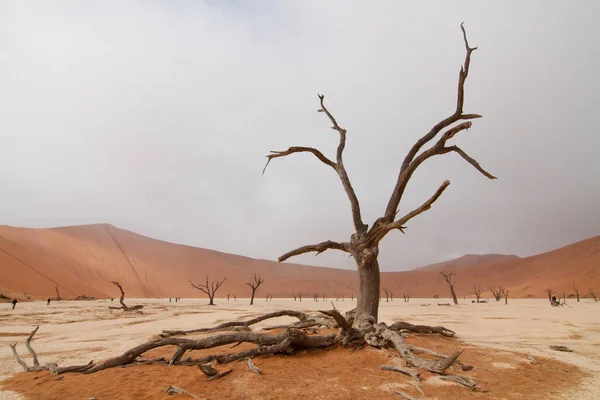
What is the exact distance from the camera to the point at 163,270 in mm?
87375

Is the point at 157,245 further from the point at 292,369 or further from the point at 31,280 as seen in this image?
the point at 292,369

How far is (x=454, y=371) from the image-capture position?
16.0 feet

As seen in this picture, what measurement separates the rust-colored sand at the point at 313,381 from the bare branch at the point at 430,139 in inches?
129

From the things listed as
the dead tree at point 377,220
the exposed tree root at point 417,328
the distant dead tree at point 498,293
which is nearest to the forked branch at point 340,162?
the dead tree at point 377,220

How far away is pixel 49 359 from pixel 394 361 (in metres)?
7.59

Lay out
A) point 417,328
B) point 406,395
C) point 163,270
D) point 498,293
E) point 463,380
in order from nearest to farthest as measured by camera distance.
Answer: point 406,395 → point 463,380 → point 417,328 → point 498,293 → point 163,270

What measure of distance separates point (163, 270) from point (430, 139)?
A: 91.7 meters

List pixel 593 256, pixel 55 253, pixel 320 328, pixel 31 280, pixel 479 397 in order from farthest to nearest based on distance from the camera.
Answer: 1. pixel 593 256
2. pixel 55 253
3. pixel 31 280
4. pixel 320 328
5. pixel 479 397

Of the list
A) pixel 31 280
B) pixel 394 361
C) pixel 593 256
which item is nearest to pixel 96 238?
pixel 31 280

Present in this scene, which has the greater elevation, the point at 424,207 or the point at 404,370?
the point at 424,207

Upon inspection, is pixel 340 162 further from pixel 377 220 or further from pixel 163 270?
pixel 163 270

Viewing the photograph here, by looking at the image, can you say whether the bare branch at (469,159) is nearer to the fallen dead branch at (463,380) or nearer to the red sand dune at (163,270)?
the fallen dead branch at (463,380)

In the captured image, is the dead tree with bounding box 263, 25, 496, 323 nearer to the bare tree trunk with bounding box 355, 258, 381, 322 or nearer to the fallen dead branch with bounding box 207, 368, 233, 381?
the bare tree trunk with bounding box 355, 258, 381, 322

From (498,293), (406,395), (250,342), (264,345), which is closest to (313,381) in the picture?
(406,395)
